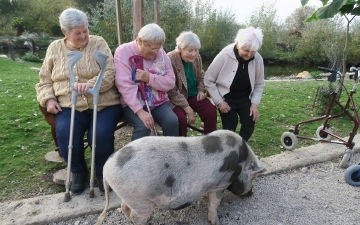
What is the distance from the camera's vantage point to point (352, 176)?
3697 millimetres

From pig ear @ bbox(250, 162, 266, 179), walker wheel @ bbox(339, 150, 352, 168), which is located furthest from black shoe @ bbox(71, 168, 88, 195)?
walker wheel @ bbox(339, 150, 352, 168)

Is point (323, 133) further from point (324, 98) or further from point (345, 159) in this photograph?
point (324, 98)

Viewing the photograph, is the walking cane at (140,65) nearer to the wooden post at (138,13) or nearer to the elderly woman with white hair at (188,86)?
the elderly woman with white hair at (188,86)

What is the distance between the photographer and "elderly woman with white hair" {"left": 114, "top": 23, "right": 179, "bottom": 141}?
10.6 feet

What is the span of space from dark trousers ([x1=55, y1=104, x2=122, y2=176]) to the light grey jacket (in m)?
1.53

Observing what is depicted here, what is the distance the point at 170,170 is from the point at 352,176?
2722mm

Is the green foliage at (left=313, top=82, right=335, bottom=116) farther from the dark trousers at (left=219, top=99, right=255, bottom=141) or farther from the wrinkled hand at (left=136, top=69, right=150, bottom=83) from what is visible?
the wrinkled hand at (left=136, top=69, right=150, bottom=83)

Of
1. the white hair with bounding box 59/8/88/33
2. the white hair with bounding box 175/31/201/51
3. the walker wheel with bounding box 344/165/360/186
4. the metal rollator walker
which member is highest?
the white hair with bounding box 59/8/88/33

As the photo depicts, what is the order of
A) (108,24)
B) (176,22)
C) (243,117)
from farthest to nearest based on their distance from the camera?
(176,22)
(108,24)
(243,117)

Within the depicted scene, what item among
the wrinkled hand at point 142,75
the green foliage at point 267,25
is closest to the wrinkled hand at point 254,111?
the wrinkled hand at point 142,75

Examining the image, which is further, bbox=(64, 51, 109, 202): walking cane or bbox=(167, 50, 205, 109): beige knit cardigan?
bbox=(167, 50, 205, 109): beige knit cardigan

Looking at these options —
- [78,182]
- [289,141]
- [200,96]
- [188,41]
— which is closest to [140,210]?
[78,182]

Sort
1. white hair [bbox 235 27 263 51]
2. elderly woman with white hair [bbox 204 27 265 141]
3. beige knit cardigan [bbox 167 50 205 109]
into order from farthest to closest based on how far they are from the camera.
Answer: elderly woman with white hair [bbox 204 27 265 141]
beige knit cardigan [bbox 167 50 205 109]
white hair [bbox 235 27 263 51]

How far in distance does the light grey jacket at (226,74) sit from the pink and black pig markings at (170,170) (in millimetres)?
1290
